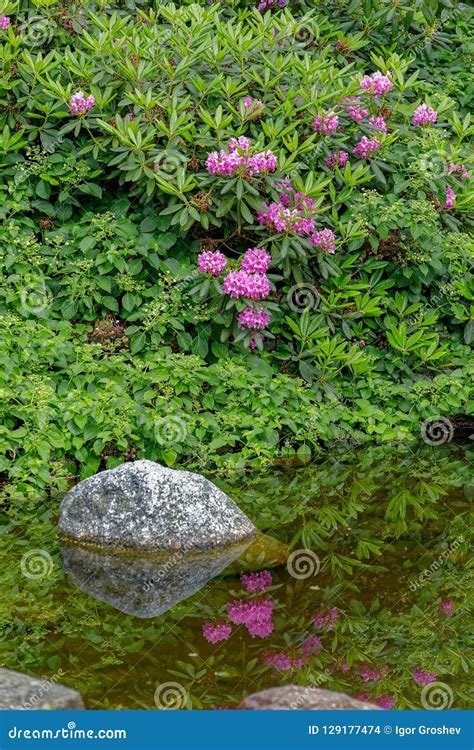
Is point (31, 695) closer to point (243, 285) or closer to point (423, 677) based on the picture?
point (423, 677)

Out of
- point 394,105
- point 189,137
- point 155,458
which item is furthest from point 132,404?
point 394,105

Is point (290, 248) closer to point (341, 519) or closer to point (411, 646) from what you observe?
point (341, 519)

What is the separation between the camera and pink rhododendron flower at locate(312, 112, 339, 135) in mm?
8719

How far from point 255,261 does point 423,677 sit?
372 cm

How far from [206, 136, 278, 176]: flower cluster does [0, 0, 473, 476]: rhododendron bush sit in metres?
0.01

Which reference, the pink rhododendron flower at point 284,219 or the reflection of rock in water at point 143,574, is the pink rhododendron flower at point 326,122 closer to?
the pink rhododendron flower at point 284,219

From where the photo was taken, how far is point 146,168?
331 inches

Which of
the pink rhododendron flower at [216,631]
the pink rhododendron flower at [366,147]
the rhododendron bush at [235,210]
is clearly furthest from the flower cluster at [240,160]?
the pink rhododendron flower at [216,631]

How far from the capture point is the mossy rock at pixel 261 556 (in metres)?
6.65

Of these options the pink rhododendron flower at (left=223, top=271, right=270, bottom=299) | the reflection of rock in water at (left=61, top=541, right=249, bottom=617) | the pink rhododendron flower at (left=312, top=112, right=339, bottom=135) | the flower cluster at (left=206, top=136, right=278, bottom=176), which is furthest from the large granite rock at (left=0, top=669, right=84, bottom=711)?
the pink rhododendron flower at (left=312, top=112, right=339, bottom=135)

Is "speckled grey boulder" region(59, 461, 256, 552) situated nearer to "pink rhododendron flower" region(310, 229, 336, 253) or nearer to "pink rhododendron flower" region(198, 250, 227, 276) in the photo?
"pink rhododendron flower" region(198, 250, 227, 276)

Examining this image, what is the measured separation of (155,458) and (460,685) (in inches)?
121

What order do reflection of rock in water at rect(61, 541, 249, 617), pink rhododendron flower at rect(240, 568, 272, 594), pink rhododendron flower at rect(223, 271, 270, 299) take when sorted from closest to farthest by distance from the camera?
reflection of rock in water at rect(61, 541, 249, 617) → pink rhododendron flower at rect(240, 568, 272, 594) → pink rhododendron flower at rect(223, 271, 270, 299)

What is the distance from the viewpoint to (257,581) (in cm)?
649
